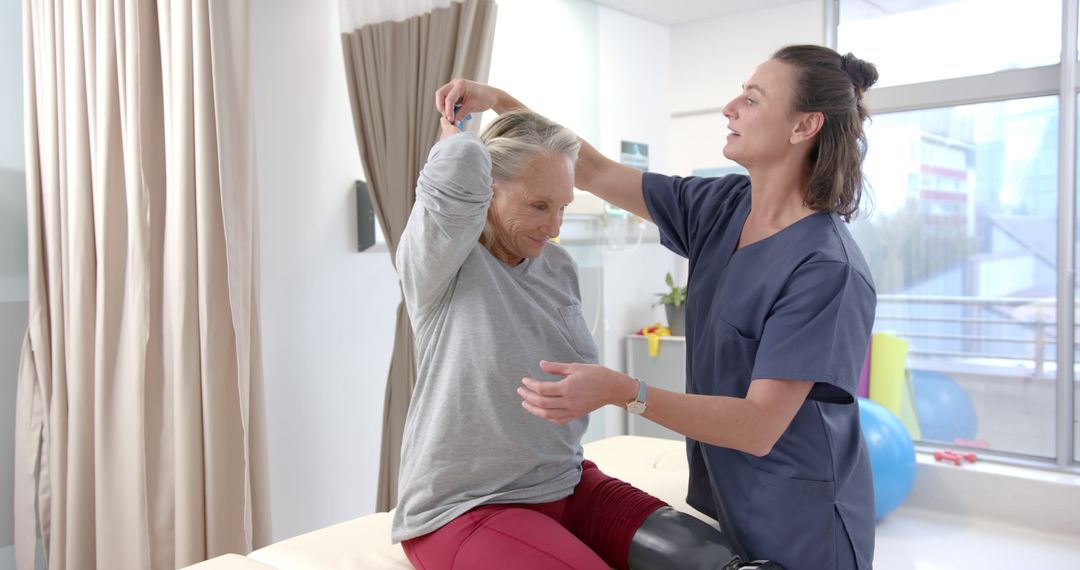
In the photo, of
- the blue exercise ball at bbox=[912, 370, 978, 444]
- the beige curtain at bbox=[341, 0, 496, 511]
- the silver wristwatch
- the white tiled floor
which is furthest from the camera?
the blue exercise ball at bbox=[912, 370, 978, 444]

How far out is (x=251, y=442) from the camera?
2.17 metres

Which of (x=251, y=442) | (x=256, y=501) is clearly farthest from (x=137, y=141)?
(x=256, y=501)

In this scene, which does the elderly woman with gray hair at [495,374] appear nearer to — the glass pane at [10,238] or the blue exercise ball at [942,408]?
the glass pane at [10,238]

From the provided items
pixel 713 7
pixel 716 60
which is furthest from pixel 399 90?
pixel 716 60

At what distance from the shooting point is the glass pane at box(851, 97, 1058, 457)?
3.89 metres

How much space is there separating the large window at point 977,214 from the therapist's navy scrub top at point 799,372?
2.50 metres

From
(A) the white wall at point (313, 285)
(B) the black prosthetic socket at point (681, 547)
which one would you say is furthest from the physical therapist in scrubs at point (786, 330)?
(A) the white wall at point (313, 285)

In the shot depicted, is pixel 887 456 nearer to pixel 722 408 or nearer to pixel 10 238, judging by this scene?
pixel 722 408

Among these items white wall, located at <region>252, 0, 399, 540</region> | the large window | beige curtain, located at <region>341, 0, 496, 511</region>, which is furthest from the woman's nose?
the large window

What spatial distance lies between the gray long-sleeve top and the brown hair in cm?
55

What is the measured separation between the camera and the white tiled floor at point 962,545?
129 inches

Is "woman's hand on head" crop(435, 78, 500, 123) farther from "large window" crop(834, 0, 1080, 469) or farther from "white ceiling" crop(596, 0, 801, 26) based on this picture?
"white ceiling" crop(596, 0, 801, 26)

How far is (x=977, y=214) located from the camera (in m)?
4.07

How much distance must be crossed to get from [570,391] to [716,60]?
157 inches
